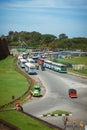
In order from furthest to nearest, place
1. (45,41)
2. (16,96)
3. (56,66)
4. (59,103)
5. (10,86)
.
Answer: (45,41) → (56,66) → (10,86) → (16,96) → (59,103)

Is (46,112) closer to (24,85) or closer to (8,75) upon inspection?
(24,85)

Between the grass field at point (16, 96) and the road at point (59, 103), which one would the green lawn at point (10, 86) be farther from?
the road at point (59, 103)

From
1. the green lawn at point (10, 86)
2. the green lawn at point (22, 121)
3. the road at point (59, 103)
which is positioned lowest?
the road at point (59, 103)

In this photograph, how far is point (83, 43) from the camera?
363 feet

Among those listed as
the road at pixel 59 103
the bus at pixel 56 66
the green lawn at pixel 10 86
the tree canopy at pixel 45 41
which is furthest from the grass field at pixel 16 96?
the tree canopy at pixel 45 41

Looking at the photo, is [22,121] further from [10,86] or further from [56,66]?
[56,66]

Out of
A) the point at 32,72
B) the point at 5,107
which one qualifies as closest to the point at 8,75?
the point at 32,72

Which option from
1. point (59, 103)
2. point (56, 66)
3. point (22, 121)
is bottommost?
point (59, 103)

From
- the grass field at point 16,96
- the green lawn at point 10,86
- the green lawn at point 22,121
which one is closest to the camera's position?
the green lawn at point 22,121

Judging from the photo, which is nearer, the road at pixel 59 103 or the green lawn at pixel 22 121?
the green lawn at pixel 22 121

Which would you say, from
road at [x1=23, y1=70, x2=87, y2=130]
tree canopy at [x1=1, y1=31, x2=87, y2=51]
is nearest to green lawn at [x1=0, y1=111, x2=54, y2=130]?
road at [x1=23, y1=70, x2=87, y2=130]

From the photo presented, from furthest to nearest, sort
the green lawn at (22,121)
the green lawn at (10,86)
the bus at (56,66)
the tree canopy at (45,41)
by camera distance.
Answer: the tree canopy at (45,41)
the bus at (56,66)
the green lawn at (10,86)
the green lawn at (22,121)

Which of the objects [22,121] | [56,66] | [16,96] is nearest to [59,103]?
[16,96]

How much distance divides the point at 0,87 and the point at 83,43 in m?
81.2
